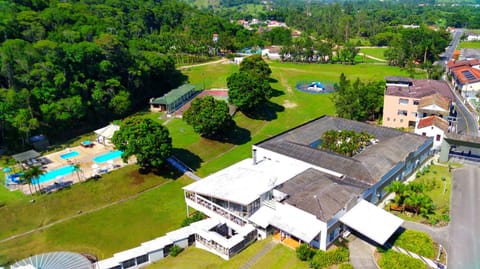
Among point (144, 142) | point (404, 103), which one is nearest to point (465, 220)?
point (404, 103)

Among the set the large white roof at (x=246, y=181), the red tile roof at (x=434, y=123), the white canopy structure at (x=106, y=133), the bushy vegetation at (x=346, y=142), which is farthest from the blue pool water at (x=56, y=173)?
the red tile roof at (x=434, y=123)

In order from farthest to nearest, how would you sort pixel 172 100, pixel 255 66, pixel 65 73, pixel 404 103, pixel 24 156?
pixel 255 66 → pixel 172 100 → pixel 65 73 → pixel 404 103 → pixel 24 156

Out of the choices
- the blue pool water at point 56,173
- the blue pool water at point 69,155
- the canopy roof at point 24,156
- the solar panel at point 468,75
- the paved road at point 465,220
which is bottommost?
the paved road at point 465,220

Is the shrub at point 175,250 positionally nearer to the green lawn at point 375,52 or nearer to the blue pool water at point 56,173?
the blue pool water at point 56,173

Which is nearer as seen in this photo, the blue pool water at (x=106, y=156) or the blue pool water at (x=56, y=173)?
the blue pool water at (x=56, y=173)

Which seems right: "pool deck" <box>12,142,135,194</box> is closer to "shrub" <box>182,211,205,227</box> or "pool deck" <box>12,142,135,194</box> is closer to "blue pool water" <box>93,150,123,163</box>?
"blue pool water" <box>93,150,123,163</box>

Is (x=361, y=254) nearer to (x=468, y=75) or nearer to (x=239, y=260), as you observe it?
(x=239, y=260)
